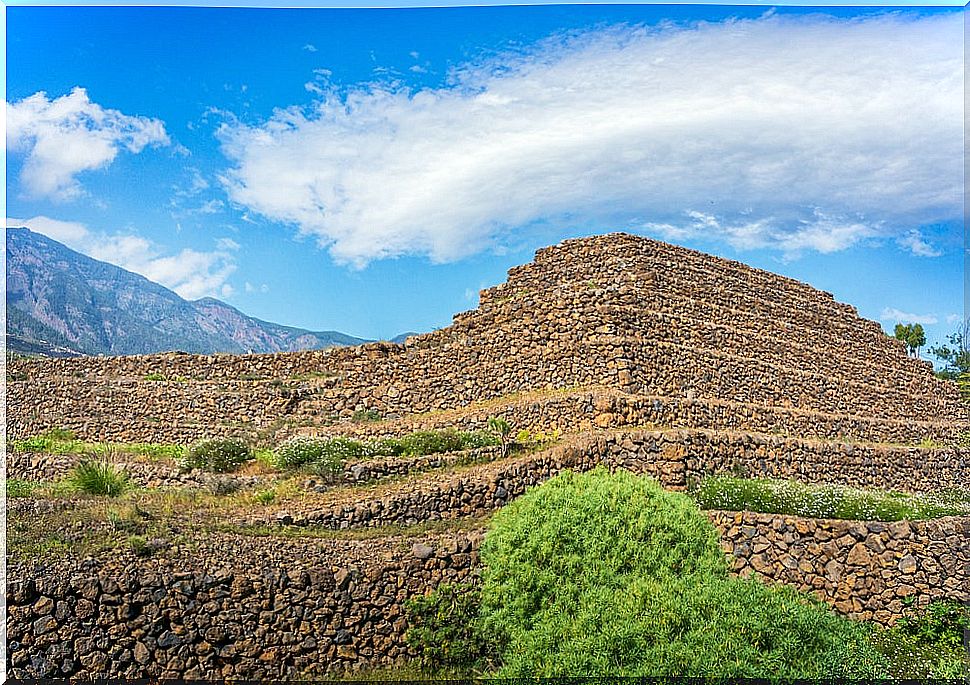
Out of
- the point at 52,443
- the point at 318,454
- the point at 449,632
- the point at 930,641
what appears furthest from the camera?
the point at 52,443

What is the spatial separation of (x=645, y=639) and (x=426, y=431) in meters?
4.21

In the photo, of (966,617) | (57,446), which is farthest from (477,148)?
(966,617)

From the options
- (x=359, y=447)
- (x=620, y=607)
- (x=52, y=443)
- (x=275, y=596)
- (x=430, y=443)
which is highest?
(x=430, y=443)

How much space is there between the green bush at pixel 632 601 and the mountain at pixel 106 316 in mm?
3773

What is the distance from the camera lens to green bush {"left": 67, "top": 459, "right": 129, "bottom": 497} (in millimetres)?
7594

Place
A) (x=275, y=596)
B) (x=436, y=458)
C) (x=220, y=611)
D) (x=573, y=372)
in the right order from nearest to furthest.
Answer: (x=220, y=611)
(x=275, y=596)
(x=436, y=458)
(x=573, y=372)

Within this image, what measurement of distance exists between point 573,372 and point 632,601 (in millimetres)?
4782

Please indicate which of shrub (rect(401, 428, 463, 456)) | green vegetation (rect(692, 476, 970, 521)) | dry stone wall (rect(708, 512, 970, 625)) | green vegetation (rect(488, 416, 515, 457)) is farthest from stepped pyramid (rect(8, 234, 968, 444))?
dry stone wall (rect(708, 512, 970, 625))

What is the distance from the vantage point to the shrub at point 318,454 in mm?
8195

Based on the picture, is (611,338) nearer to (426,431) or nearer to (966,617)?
(426,431)

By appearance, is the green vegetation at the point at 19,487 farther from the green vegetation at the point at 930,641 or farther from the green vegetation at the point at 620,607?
the green vegetation at the point at 930,641

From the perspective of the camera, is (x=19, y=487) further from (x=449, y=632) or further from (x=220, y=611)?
(x=449, y=632)

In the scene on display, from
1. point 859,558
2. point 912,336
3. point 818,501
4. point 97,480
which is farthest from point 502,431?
point 912,336

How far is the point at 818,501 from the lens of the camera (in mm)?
8133
